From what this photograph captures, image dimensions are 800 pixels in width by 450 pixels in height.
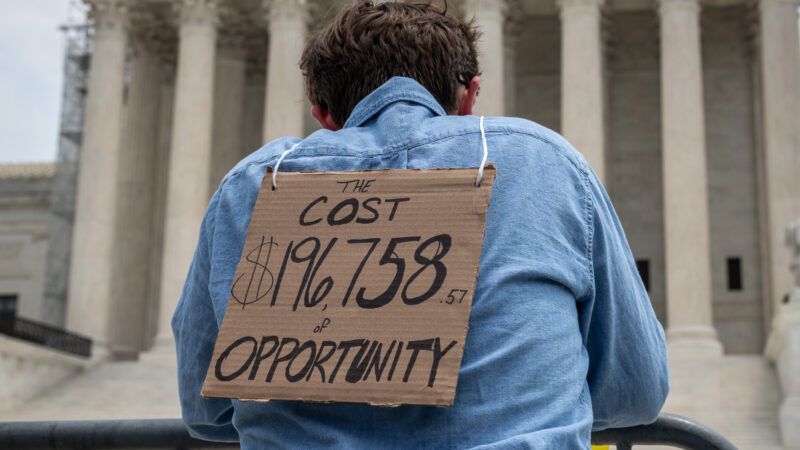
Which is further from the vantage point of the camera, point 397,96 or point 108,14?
point 108,14

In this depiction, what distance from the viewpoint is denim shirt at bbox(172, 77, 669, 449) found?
393 cm

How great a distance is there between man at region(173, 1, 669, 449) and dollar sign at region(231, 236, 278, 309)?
232mm

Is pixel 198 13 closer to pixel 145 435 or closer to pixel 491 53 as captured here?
pixel 491 53

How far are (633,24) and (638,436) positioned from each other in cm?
5863

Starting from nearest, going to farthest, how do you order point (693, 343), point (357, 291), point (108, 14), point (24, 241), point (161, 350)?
point (357, 291) < point (693, 343) < point (161, 350) < point (108, 14) < point (24, 241)

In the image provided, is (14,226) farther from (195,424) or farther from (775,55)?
(195,424)

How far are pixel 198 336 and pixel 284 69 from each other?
170 feet

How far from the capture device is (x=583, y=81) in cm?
5269

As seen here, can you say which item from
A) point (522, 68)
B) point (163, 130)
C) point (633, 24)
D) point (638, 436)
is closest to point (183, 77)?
point (163, 130)

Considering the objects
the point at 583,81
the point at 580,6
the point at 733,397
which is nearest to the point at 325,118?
the point at 733,397

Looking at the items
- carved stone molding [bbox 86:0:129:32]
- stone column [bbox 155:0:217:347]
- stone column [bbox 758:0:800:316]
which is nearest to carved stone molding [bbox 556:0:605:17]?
stone column [bbox 758:0:800:316]

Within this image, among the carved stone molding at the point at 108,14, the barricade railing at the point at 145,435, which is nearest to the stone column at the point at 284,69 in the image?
the carved stone molding at the point at 108,14

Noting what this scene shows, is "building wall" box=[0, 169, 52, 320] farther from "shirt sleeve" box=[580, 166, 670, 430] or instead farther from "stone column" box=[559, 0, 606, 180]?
"shirt sleeve" box=[580, 166, 670, 430]

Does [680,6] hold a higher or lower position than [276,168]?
higher
